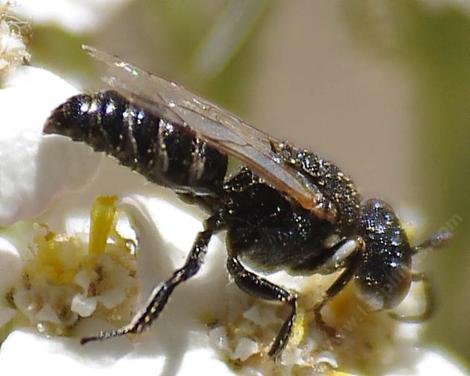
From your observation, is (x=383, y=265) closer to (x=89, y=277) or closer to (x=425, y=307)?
(x=425, y=307)

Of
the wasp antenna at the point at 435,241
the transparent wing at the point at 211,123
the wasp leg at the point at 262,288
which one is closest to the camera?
the transparent wing at the point at 211,123

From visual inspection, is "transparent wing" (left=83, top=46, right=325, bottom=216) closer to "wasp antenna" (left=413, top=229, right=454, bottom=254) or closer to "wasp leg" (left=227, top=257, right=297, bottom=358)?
"wasp leg" (left=227, top=257, right=297, bottom=358)

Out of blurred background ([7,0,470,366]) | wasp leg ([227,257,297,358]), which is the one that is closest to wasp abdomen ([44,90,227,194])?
wasp leg ([227,257,297,358])

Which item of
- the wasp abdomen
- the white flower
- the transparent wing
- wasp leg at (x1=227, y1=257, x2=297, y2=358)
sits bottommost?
the white flower

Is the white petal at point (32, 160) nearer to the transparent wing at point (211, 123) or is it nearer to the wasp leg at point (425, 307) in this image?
the transparent wing at point (211, 123)

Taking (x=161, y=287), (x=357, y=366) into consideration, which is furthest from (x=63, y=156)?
(x=357, y=366)

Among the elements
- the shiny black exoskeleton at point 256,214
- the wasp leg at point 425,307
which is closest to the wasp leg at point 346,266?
the shiny black exoskeleton at point 256,214
